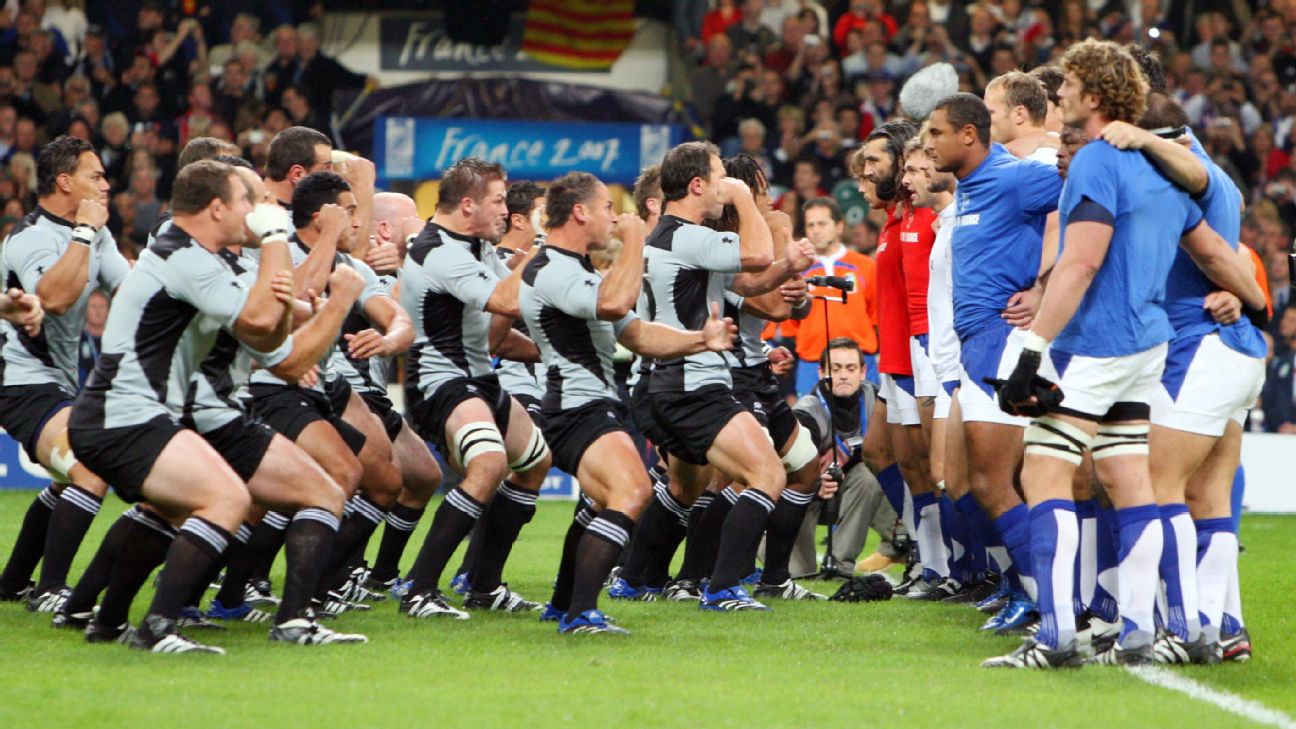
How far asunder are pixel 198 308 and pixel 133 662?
1.33 meters

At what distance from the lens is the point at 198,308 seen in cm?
643

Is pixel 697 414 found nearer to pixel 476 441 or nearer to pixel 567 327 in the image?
pixel 567 327

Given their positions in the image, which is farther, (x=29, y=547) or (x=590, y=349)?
(x=29, y=547)

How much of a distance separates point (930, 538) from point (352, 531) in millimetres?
3169

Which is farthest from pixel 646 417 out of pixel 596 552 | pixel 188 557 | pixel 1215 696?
pixel 1215 696

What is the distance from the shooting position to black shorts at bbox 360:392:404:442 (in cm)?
865

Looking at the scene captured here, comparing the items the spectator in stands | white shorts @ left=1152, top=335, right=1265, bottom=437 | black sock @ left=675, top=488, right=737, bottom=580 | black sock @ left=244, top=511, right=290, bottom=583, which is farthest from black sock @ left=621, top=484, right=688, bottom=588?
the spectator in stands

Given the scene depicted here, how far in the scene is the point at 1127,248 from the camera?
623 centimetres

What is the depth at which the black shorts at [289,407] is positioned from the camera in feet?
25.0

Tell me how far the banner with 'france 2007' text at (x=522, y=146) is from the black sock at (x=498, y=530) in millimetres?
11287

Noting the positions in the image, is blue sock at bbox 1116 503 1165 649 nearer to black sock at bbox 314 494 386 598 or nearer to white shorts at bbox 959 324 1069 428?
white shorts at bbox 959 324 1069 428

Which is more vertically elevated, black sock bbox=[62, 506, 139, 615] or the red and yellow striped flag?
the red and yellow striped flag

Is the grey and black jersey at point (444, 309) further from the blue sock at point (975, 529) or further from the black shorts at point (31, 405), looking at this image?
the blue sock at point (975, 529)

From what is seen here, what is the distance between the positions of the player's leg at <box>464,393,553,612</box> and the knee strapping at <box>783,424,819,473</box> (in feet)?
4.45
